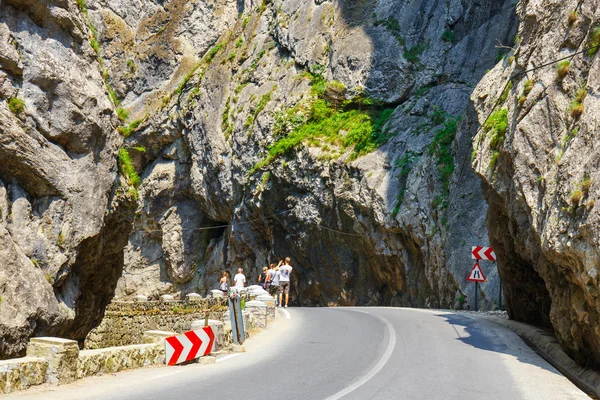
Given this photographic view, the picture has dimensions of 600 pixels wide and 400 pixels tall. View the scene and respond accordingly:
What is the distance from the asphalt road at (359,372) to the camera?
27.6 feet

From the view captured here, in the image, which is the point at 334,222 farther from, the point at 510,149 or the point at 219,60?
the point at 510,149

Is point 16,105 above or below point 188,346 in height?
above

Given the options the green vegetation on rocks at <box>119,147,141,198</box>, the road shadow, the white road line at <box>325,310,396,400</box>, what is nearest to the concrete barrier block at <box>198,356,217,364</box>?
the white road line at <box>325,310,396,400</box>

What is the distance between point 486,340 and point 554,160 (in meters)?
4.62

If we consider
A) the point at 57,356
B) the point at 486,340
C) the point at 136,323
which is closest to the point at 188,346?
the point at 57,356

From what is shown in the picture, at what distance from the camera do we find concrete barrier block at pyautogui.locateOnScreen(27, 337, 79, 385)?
8.55 m

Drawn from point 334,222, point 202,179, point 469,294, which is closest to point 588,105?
point 469,294

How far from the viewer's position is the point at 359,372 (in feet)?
33.1

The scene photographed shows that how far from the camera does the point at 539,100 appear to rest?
40.2 feet

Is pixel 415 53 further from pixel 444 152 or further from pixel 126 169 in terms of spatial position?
pixel 126 169

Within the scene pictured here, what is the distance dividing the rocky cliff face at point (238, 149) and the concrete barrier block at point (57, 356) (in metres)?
4.19

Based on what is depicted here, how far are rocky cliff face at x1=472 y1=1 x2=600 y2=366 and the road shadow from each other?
73cm

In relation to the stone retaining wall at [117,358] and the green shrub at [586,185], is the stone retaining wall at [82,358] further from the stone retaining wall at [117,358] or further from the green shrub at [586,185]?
the green shrub at [586,185]

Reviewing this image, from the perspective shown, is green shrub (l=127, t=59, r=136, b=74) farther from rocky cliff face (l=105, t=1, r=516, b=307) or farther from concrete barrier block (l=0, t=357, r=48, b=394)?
concrete barrier block (l=0, t=357, r=48, b=394)
